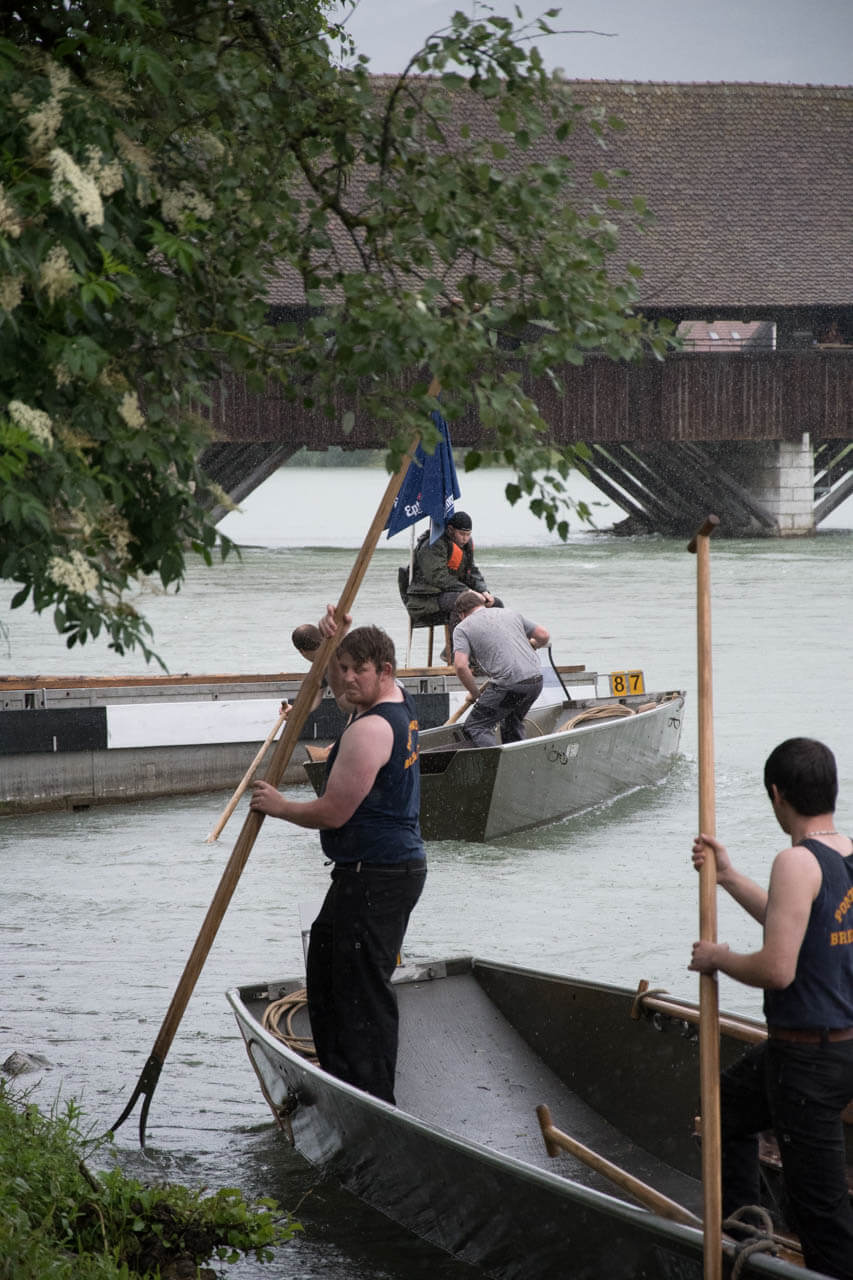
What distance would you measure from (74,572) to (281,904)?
6.36m

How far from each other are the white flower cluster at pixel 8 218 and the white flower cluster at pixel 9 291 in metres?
0.10

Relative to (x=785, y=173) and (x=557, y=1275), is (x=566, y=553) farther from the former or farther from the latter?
(x=557, y=1275)

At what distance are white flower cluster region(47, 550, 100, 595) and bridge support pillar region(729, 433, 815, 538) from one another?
33118mm

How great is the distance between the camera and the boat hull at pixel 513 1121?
440 centimetres

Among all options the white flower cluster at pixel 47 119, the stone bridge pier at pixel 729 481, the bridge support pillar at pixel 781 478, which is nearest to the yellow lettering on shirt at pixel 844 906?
the white flower cluster at pixel 47 119

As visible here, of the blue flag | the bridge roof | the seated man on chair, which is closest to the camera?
the blue flag

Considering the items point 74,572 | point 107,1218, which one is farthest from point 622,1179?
point 74,572

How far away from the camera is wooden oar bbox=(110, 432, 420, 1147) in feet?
18.4

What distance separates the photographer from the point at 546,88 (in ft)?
15.7

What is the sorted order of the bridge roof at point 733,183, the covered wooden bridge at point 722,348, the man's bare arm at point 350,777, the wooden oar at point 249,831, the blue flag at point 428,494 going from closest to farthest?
the man's bare arm at point 350,777
the wooden oar at point 249,831
the blue flag at point 428,494
the covered wooden bridge at point 722,348
the bridge roof at point 733,183

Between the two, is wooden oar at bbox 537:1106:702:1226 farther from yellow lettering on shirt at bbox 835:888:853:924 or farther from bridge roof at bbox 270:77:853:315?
bridge roof at bbox 270:77:853:315

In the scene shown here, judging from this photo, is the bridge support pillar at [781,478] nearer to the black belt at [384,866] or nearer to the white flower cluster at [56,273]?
the black belt at [384,866]

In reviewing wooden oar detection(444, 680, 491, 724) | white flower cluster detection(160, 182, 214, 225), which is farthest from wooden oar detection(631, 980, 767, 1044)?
wooden oar detection(444, 680, 491, 724)

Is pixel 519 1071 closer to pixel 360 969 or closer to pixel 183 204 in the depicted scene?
pixel 360 969
